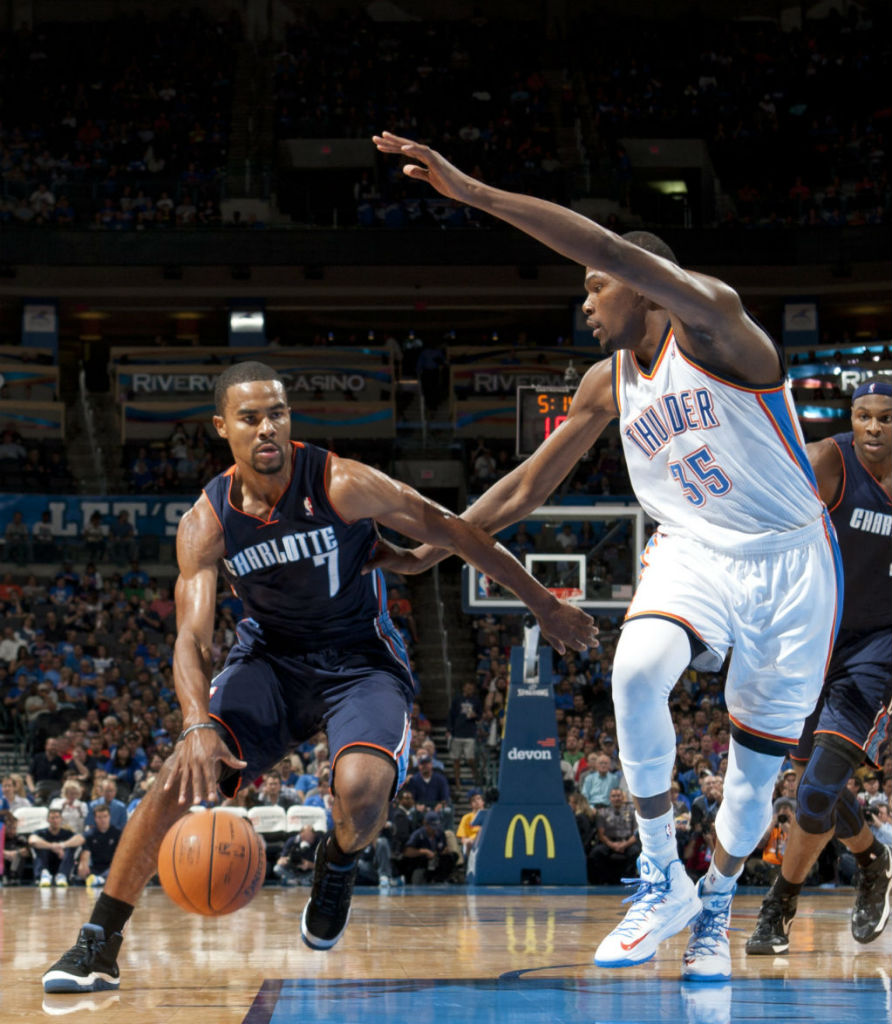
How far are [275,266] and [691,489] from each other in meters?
22.9

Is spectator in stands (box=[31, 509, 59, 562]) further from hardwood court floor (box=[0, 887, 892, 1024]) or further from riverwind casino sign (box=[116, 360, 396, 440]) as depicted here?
hardwood court floor (box=[0, 887, 892, 1024])

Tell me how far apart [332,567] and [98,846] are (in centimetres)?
1005

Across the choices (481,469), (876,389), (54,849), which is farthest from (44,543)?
(876,389)

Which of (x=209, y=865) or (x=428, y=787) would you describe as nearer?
(x=209, y=865)

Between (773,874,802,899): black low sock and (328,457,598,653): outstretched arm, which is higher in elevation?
(328,457,598,653): outstretched arm

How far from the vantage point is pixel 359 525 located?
556 centimetres

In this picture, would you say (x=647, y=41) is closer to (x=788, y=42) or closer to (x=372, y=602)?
(x=788, y=42)

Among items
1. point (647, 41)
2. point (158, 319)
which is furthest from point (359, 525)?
point (647, 41)

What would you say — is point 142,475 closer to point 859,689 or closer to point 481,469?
point 481,469

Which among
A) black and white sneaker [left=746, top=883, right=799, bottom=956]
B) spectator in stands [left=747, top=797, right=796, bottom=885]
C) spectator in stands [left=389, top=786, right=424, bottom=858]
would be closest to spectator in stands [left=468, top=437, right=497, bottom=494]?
spectator in stands [left=389, top=786, right=424, bottom=858]

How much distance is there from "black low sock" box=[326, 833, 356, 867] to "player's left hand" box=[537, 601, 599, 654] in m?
1.19

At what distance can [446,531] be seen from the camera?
17.6 ft

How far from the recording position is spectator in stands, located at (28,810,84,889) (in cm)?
1440

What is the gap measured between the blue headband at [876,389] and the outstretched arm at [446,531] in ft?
7.17
